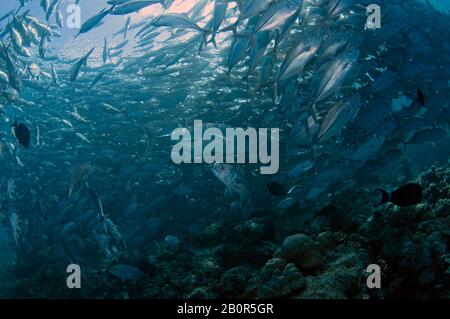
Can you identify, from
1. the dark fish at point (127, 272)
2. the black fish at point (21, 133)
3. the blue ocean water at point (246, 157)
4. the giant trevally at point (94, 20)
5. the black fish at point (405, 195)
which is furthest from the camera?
the giant trevally at point (94, 20)

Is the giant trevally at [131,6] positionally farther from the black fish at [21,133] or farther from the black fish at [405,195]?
the black fish at [405,195]

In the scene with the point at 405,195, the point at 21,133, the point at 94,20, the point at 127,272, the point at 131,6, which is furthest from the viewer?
the point at 94,20

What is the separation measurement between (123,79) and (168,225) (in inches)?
232

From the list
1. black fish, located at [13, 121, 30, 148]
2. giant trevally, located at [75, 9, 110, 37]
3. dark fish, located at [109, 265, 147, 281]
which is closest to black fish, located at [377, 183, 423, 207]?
dark fish, located at [109, 265, 147, 281]

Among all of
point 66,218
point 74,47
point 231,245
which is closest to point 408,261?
point 231,245

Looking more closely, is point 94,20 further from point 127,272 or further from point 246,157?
point 246,157

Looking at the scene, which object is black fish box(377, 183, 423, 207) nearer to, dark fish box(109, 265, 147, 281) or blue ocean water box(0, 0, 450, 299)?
blue ocean water box(0, 0, 450, 299)

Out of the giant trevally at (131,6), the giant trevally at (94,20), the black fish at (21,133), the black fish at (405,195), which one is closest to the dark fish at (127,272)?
the black fish at (21,133)

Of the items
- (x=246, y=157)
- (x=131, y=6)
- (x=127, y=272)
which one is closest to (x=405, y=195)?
(x=127, y=272)

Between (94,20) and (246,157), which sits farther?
(246,157)

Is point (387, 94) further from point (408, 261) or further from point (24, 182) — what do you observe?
point (24, 182)

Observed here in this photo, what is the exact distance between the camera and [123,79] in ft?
42.3

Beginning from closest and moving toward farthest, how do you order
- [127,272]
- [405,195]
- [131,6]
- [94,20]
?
[405,195]
[131,6]
[127,272]
[94,20]
